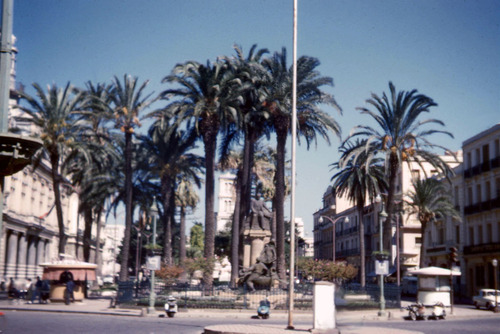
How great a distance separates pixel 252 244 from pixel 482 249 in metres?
24.9

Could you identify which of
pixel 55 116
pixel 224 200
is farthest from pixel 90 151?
pixel 224 200

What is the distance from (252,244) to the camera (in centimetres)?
3622

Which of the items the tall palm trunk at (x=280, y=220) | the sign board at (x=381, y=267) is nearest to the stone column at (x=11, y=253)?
the tall palm trunk at (x=280, y=220)

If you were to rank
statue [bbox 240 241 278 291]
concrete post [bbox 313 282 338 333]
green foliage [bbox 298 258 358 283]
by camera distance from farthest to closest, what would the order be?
green foliage [bbox 298 258 358 283]
statue [bbox 240 241 278 291]
concrete post [bbox 313 282 338 333]

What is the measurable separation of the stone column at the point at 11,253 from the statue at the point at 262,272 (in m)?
30.6

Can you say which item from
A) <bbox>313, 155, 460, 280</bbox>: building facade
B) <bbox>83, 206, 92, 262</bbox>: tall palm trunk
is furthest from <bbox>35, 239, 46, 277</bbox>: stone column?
<bbox>313, 155, 460, 280</bbox>: building facade

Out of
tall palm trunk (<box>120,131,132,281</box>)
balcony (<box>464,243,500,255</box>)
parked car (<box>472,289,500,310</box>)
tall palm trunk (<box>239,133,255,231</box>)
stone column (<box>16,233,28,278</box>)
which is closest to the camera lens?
parked car (<box>472,289,500,310</box>)

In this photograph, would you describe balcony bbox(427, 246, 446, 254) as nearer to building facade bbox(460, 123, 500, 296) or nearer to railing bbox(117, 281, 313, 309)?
building facade bbox(460, 123, 500, 296)

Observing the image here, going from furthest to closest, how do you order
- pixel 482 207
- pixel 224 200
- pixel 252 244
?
pixel 224 200 → pixel 482 207 → pixel 252 244

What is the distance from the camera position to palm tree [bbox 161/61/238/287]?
35.9 metres

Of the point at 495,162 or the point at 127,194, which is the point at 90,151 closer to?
the point at 127,194

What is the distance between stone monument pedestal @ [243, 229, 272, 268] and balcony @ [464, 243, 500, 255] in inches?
912

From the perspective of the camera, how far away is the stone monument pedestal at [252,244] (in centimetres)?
3612

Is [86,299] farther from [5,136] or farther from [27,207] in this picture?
[5,136]
